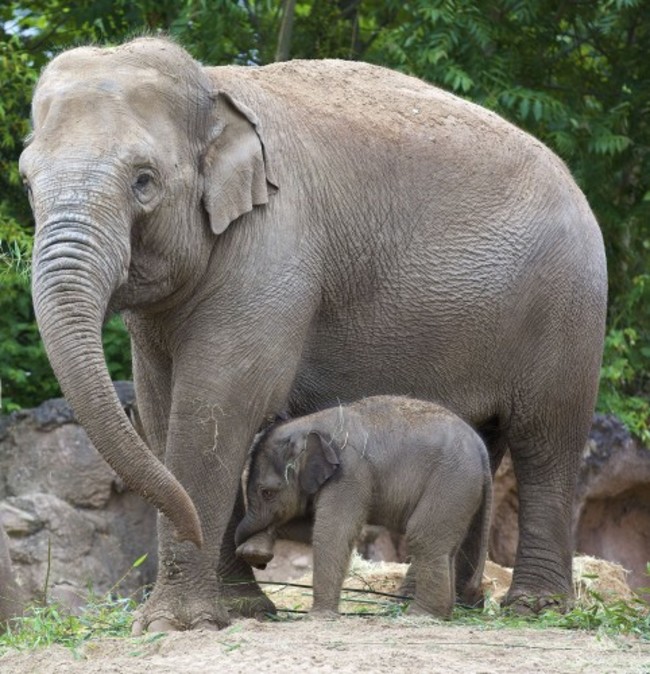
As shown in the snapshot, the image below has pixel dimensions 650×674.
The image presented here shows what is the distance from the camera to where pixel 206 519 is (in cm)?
792

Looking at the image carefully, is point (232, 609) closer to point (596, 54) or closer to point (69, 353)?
point (69, 353)

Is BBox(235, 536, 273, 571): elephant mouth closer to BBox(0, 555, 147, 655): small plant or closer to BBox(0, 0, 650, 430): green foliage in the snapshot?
BBox(0, 555, 147, 655): small plant

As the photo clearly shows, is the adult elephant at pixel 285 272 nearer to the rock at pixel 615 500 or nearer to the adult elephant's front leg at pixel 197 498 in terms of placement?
the adult elephant's front leg at pixel 197 498

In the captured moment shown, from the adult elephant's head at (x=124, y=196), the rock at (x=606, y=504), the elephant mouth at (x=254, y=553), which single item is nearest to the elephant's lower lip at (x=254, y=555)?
the elephant mouth at (x=254, y=553)

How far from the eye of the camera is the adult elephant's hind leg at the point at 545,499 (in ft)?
31.1

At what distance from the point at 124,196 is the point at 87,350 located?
74cm

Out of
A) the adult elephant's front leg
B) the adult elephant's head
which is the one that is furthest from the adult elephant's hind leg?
the adult elephant's head

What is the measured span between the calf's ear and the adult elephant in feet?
0.93

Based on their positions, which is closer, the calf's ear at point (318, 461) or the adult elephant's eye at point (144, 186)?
the adult elephant's eye at point (144, 186)

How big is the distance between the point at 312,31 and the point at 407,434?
25.9 feet

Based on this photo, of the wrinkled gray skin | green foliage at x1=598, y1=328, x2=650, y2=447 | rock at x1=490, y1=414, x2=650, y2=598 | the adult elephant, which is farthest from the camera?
rock at x1=490, y1=414, x2=650, y2=598

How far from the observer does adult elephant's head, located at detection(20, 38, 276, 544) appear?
23.2 feet

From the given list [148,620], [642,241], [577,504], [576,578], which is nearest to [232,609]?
[148,620]

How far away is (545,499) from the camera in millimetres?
9594
